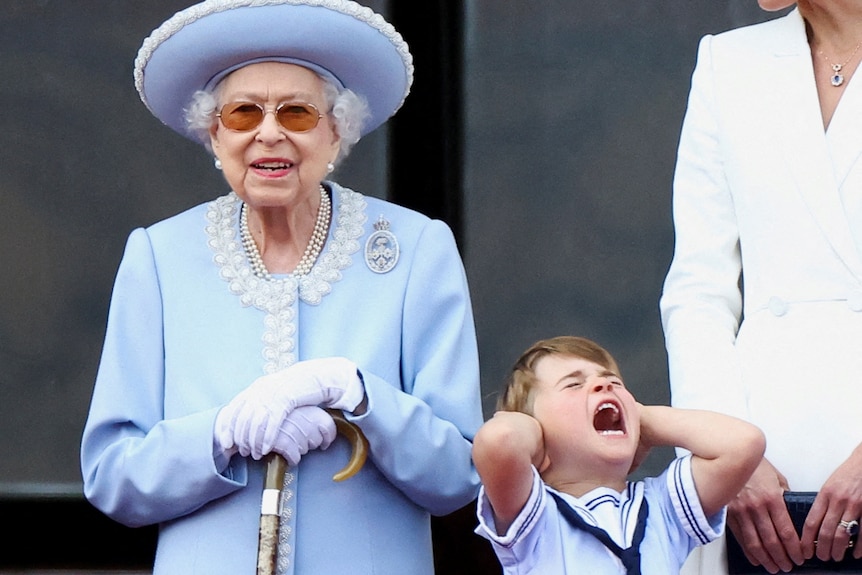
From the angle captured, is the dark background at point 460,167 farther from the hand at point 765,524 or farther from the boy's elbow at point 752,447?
the boy's elbow at point 752,447

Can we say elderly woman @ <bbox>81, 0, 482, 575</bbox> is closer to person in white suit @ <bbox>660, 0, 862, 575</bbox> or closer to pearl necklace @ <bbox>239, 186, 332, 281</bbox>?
pearl necklace @ <bbox>239, 186, 332, 281</bbox>

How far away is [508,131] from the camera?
17.5 feet

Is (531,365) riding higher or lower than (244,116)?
lower

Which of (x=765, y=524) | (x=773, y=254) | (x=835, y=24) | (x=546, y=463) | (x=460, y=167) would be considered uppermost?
(x=460, y=167)

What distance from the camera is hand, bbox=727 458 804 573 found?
3420mm

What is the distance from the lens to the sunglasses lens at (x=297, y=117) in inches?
141

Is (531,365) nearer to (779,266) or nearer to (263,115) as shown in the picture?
(779,266)

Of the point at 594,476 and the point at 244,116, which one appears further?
the point at 244,116

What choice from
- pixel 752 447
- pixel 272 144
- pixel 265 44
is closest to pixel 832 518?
pixel 752 447

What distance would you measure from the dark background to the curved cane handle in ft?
5.93

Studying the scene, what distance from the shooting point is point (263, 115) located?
3580 millimetres

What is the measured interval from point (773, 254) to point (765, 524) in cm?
57

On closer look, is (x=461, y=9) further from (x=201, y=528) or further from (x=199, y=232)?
(x=201, y=528)

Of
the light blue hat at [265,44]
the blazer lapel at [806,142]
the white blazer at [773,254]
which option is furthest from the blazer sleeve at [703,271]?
the light blue hat at [265,44]
